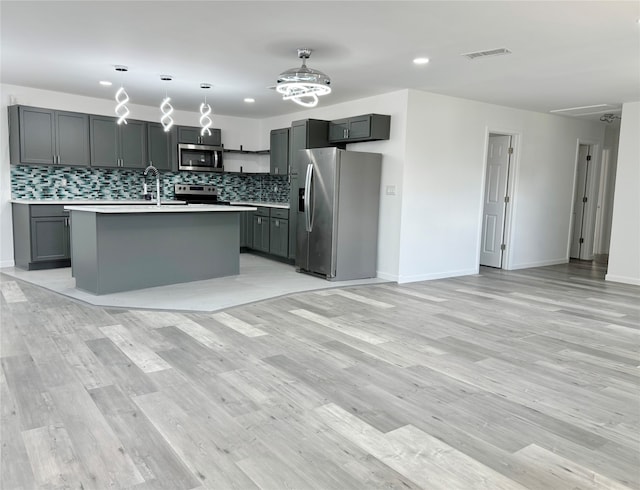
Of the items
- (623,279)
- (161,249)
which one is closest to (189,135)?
(161,249)

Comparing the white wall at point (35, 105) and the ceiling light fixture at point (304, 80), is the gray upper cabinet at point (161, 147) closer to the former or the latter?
the white wall at point (35, 105)

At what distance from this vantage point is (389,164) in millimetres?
6340

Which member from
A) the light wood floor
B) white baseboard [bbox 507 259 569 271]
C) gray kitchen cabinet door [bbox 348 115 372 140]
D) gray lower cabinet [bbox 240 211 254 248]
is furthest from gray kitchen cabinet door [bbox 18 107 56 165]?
white baseboard [bbox 507 259 569 271]

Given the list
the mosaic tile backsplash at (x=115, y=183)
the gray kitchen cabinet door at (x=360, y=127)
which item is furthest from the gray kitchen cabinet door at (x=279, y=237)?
the gray kitchen cabinet door at (x=360, y=127)

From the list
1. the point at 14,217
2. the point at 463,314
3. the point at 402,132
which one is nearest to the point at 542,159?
the point at 402,132

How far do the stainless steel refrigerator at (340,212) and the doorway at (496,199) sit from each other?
243 cm

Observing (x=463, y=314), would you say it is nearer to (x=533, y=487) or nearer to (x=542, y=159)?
(x=533, y=487)

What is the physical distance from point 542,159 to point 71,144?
7329mm

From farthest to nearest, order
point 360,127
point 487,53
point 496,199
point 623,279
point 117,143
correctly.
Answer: point 496,199, point 117,143, point 623,279, point 360,127, point 487,53

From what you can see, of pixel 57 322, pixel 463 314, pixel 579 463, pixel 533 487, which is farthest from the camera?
pixel 463 314

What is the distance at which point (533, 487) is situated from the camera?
201 centimetres

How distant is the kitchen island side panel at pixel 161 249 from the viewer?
5121 mm

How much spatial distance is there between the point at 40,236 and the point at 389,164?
485 centimetres

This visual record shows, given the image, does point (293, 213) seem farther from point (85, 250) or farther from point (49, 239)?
point (49, 239)
